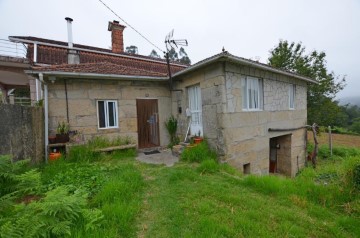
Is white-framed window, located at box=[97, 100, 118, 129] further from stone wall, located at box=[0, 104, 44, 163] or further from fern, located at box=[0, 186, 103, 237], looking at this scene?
fern, located at box=[0, 186, 103, 237]

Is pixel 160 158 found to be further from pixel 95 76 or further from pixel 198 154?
pixel 95 76

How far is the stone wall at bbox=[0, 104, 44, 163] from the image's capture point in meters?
4.42

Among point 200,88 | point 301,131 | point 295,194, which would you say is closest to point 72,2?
point 200,88

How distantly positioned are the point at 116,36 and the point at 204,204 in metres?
12.9

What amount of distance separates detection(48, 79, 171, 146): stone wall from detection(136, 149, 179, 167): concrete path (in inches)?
49.9

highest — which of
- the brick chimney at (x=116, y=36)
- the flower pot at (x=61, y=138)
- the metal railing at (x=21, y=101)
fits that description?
the brick chimney at (x=116, y=36)

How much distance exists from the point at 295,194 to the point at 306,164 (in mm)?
7809

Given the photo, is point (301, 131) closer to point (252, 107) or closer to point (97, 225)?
point (252, 107)

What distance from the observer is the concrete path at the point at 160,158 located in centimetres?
635

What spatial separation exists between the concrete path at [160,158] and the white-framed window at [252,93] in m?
3.32

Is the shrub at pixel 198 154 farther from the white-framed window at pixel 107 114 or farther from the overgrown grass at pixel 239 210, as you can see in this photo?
the white-framed window at pixel 107 114

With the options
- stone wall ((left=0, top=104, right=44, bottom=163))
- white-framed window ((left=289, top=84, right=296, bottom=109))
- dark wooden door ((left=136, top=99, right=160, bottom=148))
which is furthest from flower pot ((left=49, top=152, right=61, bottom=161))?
white-framed window ((left=289, top=84, right=296, bottom=109))

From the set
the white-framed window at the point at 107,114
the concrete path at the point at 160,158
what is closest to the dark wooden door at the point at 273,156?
the concrete path at the point at 160,158

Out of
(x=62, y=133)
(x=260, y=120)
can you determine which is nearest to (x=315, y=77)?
(x=260, y=120)
